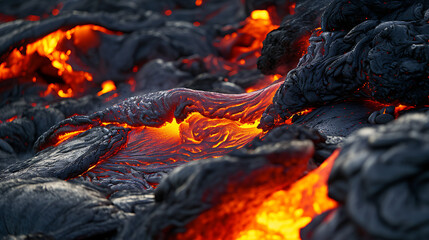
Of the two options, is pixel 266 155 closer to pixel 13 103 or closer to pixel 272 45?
pixel 272 45

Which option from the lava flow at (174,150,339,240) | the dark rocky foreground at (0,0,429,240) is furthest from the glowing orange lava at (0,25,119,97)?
the lava flow at (174,150,339,240)

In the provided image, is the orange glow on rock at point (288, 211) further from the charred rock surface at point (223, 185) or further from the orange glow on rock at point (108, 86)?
the orange glow on rock at point (108, 86)

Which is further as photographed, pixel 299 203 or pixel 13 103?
pixel 13 103

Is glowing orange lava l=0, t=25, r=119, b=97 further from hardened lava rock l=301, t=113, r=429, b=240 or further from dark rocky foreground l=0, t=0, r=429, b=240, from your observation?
hardened lava rock l=301, t=113, r=429, b=240

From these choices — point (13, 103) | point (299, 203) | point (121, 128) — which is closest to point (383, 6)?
point (299, 203)

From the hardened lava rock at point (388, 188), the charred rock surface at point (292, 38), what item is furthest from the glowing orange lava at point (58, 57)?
the hardened lava rock at point (388, 188)

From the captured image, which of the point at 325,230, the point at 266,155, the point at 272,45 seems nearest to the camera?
the point at 325,230

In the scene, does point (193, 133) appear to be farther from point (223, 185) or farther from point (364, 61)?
point (223, 185)
